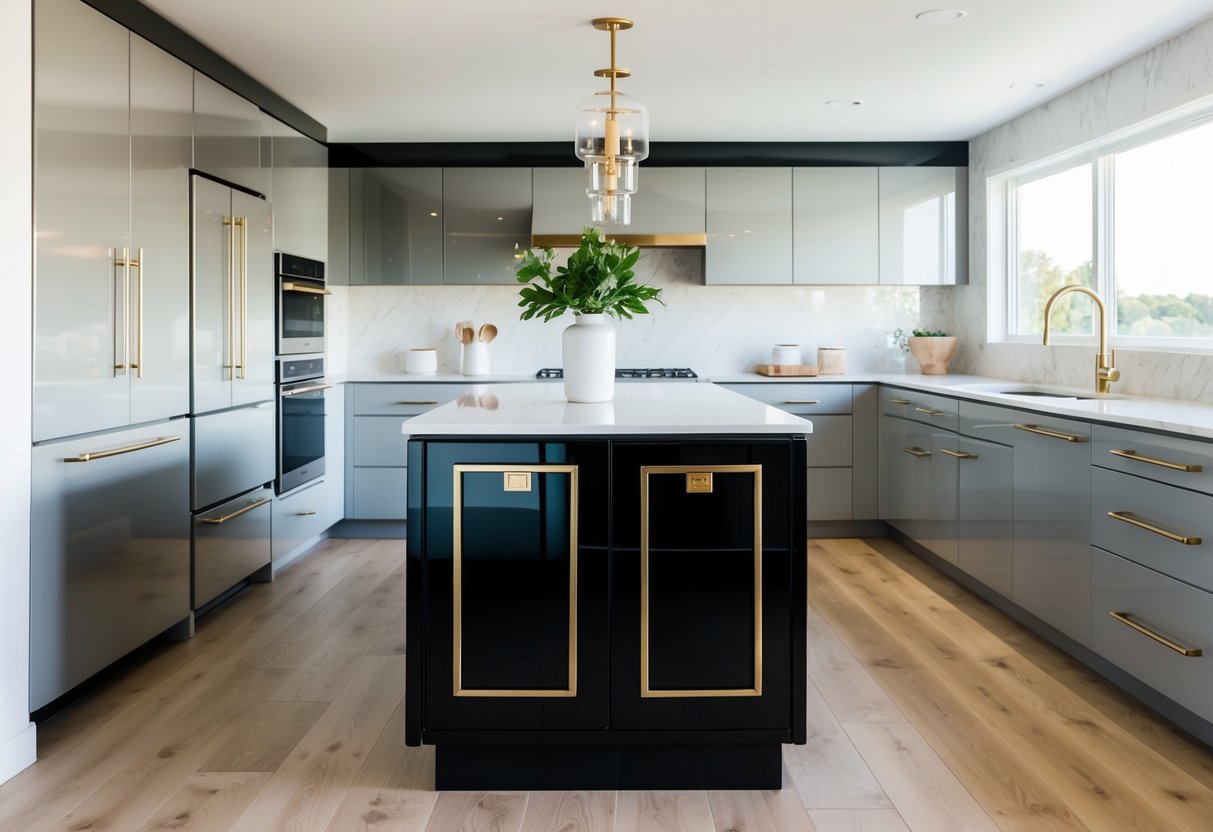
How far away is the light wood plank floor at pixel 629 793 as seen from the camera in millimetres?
2215

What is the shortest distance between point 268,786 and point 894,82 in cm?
361

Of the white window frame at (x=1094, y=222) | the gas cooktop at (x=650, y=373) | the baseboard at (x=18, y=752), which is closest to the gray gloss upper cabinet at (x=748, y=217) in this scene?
the gas cooktop at (x=650, y=373)

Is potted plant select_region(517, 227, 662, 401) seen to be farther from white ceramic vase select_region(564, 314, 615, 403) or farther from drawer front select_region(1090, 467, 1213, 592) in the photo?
drawer front select_region(1090, 467, 1213, 592)

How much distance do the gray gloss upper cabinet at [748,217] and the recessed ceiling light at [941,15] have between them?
82.7 inches

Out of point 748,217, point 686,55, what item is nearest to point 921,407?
point 748,217

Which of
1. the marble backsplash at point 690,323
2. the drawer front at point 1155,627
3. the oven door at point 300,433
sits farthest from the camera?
the marble backsplash at point 690,323

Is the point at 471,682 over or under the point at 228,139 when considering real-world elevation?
under

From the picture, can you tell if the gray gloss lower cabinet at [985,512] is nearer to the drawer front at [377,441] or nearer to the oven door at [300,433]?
the drawer front at [377,441]

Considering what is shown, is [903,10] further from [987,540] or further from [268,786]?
[268,786]

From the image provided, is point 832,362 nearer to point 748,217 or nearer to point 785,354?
point 785,354

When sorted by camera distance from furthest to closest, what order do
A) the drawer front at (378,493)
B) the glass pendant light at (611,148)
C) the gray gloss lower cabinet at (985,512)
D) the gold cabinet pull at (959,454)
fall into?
the drawer front at (378,493) < the gold cabinet pull at (959,454) < the gray gloss lower cabinet at (985,512) < the glass pendant light at (611,148)

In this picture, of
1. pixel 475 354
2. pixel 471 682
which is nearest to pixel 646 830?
pixel 471 682

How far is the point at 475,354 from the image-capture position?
5613mm

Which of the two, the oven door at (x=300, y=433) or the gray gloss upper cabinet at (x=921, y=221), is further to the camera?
the gray gloss upper cabinet at (x=921, y=221)
